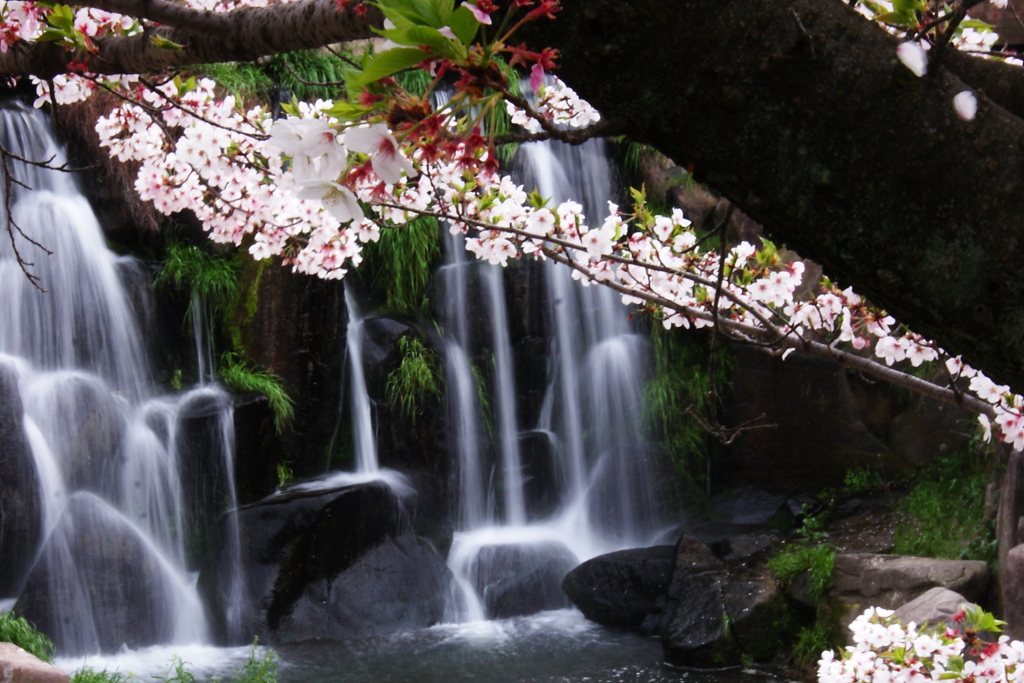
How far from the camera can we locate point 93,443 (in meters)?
6.60

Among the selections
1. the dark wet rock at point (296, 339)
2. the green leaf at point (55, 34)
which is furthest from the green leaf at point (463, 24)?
the dark wet rock at point (296, 339)

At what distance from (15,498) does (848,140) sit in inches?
260

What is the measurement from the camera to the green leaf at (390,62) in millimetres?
809

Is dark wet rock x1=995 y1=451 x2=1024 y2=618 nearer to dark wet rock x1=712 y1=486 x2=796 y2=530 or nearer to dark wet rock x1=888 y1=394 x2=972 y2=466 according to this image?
dark wet rock x1=888 y1=394 x2=972 y2=466

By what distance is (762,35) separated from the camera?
0.79m

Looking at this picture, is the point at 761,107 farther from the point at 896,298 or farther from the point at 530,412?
the point at 530,412

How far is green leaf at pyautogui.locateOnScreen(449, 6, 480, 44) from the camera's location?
0.81 m

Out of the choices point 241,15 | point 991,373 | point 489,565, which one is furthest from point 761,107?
point 489,565

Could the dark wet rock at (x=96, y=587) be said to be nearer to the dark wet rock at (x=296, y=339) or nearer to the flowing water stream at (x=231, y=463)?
the flowing water stream at (x=231, y=463)

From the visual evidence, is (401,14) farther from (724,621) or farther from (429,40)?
(724,621)

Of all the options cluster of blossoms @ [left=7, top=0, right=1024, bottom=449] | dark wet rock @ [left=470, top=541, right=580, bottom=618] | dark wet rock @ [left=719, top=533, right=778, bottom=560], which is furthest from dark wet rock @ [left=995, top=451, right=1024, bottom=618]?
dark wet rock @ [left=470, top=541, right=580, bottom=618]

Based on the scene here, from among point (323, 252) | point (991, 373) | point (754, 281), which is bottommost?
point (991, 373)

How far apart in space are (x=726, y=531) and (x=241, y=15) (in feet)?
21.1

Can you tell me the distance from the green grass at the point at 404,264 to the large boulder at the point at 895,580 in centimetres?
445
